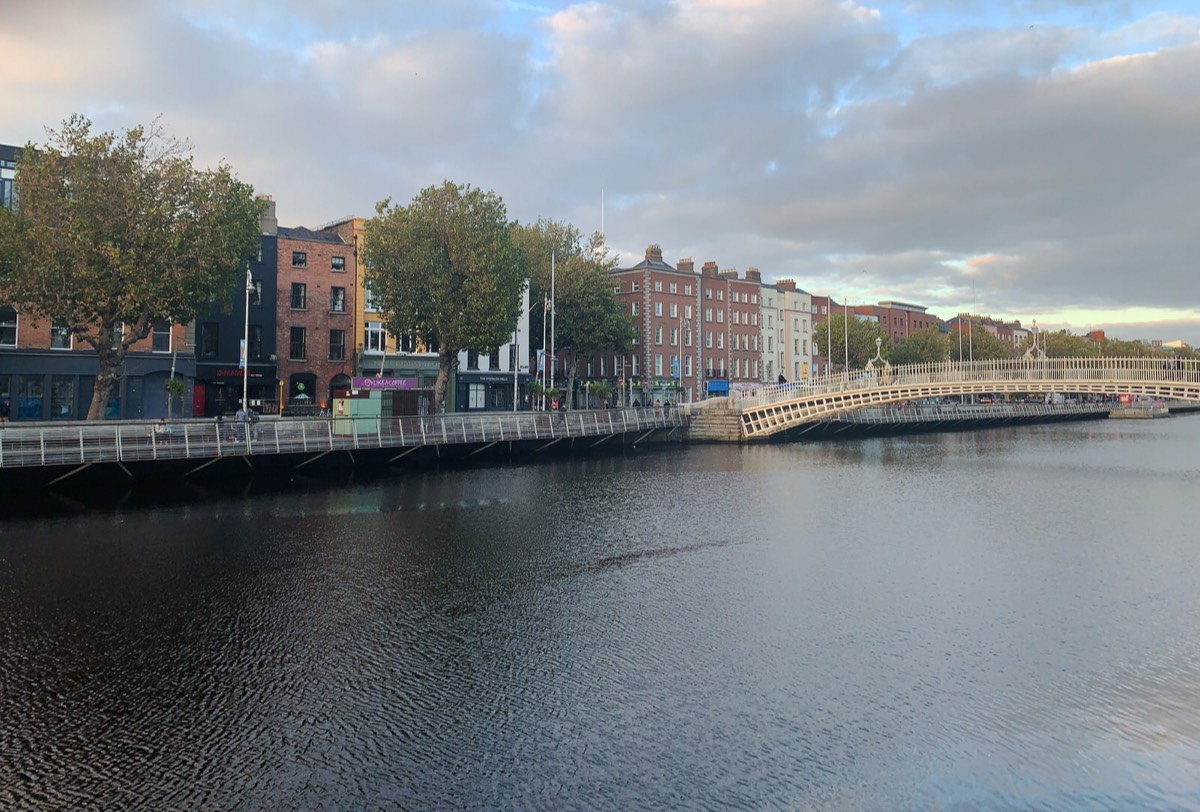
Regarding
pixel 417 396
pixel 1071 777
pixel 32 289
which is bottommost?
pixel 1071 777

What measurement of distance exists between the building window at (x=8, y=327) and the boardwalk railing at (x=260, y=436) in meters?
15.4

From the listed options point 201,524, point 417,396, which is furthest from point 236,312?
point 201,524

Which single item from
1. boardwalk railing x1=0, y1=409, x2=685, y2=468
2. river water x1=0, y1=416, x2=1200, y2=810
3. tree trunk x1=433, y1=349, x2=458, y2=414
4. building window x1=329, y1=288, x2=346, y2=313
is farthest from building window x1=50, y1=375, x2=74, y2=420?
river water x1=0, y1=416, x2=1200, y2=810

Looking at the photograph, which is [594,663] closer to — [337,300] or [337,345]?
[337,345]

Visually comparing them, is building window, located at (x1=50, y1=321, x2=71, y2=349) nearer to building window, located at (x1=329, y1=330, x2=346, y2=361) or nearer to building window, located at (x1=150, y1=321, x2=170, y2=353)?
building window, located at (x1=150, y1=321, x2=170, y2=353)

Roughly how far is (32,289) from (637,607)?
32573 mm

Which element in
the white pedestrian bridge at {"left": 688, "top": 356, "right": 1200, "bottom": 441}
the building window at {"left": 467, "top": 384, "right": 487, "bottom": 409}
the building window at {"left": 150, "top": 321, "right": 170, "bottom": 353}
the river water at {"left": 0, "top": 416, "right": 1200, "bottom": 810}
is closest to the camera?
the river water at {"left": 0, "top": 416, "right": 1200, "bottom": 810}

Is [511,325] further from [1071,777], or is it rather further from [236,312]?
[1071,777]

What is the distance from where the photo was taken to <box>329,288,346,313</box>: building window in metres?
61.7

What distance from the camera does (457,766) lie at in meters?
10.1

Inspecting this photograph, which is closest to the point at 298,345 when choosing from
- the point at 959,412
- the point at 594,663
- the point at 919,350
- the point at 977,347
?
the point at 594,663

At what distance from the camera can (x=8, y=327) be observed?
46.2 meters

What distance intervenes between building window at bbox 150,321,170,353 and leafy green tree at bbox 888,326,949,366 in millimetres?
96565

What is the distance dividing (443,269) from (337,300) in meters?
13.7
